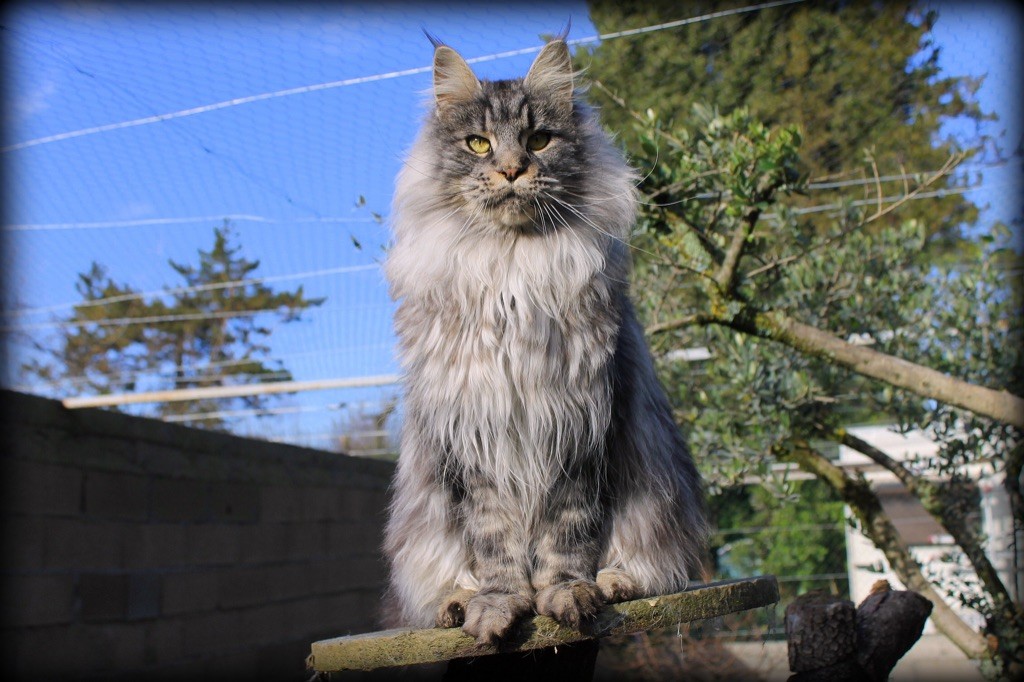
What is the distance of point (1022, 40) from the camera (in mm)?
4094

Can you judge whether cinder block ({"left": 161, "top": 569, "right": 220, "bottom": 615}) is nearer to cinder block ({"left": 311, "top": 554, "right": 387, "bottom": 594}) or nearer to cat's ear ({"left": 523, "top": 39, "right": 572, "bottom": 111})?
cinder block ({"left": 311, "top": 554, "right": 387, "bottom": 594})

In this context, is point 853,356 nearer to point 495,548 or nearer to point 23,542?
point 495,548

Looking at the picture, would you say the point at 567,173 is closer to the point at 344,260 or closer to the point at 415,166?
the point at 415,166

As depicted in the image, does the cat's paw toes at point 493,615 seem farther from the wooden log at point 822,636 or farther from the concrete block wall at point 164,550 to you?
the concrete block wall at point 164,550

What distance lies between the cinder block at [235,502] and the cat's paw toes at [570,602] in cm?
320

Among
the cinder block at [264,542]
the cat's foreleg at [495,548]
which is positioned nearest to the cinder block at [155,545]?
the cinder block at [264,542]

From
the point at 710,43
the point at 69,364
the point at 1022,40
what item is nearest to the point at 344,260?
the point at 69,364

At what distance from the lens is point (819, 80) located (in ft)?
31.1

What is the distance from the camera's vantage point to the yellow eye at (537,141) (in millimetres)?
2184

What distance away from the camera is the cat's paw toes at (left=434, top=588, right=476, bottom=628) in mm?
1956

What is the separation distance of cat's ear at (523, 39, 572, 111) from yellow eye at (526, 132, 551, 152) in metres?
0.14

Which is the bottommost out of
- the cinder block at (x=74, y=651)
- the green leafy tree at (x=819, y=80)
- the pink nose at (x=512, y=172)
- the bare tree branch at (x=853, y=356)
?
the cinder block at (x=74, y=651)

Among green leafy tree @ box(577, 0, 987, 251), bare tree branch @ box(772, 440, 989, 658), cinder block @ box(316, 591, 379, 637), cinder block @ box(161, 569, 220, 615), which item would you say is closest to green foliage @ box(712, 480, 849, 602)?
green leafy tree @ box(577, 0, 987, 251)

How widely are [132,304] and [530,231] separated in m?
4.00
